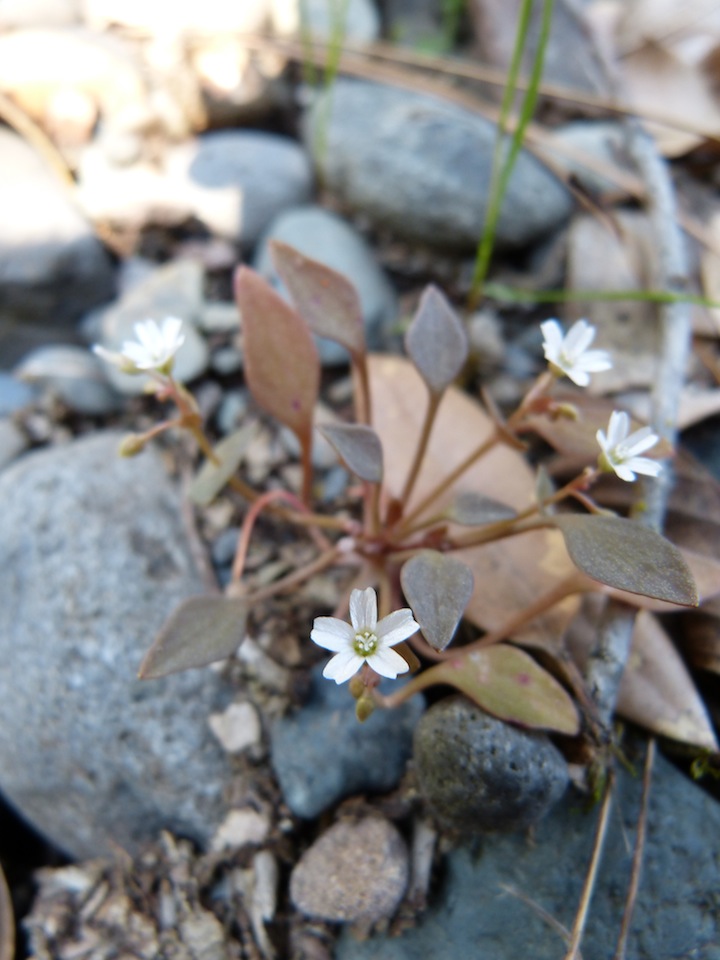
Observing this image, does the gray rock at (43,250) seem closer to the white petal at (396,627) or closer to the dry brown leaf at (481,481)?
the dry brown leaf at (481,481)


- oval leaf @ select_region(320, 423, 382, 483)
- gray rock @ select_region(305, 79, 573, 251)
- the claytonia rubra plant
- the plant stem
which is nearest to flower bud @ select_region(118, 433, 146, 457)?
the claytonia rubra plant

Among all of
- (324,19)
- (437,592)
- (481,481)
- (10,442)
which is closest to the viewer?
(437,592)

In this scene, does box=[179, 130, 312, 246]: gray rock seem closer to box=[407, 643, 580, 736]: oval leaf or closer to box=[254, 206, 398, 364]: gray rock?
box=[254, 206, 398, 364]: gray rock

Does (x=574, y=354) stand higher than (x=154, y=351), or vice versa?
(x=574, y=354)

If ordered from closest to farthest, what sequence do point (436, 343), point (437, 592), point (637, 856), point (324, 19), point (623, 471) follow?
point (437, 592) → point (623, 471) → point (637, 856) → point (436, 343) → point (324, 19)

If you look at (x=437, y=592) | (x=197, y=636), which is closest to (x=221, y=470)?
(x=197, y=636)

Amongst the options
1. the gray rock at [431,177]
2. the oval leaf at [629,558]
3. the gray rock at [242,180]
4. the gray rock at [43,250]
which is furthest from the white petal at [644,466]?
the gray rock at [43,250]

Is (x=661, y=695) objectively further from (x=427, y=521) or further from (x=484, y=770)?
(x=427, y=521)

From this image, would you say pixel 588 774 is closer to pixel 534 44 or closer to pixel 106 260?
pixel 106 260
